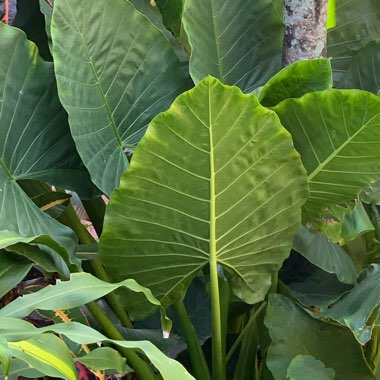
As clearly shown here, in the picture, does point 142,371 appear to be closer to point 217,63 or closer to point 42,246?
point 42,246

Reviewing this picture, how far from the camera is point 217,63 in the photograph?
3.05ft

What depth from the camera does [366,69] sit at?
0.96 meters

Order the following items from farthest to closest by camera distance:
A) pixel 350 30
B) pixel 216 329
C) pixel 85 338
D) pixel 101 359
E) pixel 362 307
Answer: pixel 350 30 < pixel 216 329 < pixel 362 307 < pixel 101 359 < pixel 85 338

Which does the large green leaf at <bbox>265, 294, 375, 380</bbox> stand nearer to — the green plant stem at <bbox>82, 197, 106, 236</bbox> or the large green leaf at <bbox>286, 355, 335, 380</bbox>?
the large green leaf at <bbox>286, 355, 335, 380</bbox>

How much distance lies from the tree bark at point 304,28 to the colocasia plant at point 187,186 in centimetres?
4

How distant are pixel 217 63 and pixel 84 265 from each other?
0.37m

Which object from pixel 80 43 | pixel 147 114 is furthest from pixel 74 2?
pixel 147 114

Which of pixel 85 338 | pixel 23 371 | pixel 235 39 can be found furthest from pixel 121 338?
pixel 235 39

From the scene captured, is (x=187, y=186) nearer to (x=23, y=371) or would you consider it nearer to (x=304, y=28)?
(x=23, y=371)

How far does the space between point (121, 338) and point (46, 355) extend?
0.33 meters

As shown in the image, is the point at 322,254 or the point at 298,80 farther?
the point at 322,254

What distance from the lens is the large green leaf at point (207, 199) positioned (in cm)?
62

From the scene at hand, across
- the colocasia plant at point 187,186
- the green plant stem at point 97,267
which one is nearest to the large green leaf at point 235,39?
the colocasia plant at point 187,186

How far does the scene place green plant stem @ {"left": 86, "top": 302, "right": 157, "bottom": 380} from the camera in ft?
2.80
